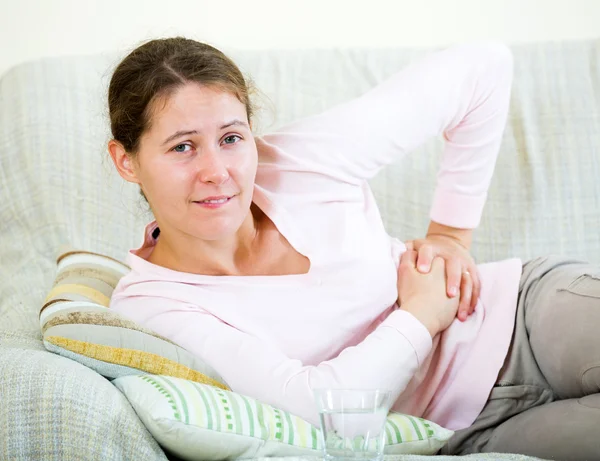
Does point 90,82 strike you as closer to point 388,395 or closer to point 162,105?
point 162,105

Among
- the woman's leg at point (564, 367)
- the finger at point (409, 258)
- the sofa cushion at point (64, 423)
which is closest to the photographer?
the sofa cushion at point (64, 423)

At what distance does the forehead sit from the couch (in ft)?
1.86

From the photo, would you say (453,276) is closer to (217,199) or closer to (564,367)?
(564,367)

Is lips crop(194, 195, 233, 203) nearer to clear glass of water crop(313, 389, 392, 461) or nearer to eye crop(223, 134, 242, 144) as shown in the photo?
eye crop(223, 134, 242, 144)

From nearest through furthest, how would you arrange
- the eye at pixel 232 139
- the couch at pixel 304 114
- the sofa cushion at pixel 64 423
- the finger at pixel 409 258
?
1. the sofa cushion at pixel 64 423
2. the eye at pixel 232 139
3. the finger at pixel 409 258
4. the couch at pixel 304 114

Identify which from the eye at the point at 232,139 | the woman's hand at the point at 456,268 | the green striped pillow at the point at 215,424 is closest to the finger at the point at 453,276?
the woman's hand at the point at 456,268

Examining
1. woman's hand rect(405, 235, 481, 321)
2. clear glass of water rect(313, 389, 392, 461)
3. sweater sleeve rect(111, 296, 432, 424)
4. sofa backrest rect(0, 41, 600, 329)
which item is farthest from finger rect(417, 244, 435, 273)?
clear glass of water rect(313, 389, 392, 461)

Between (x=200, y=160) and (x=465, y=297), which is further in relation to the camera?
(x=465, y=297)

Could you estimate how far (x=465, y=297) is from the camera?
1.58 metres

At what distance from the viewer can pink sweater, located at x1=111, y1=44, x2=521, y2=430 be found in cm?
138

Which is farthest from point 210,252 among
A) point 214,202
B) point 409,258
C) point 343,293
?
point 409,258

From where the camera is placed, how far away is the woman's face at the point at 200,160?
A: 146cm

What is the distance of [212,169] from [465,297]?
19.7 inches

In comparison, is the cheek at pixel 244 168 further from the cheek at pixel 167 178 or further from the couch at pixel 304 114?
the couch at pixel 304 114
